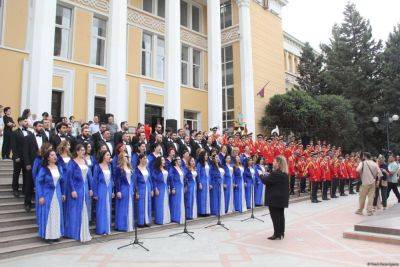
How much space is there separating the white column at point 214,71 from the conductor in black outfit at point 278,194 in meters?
12.4

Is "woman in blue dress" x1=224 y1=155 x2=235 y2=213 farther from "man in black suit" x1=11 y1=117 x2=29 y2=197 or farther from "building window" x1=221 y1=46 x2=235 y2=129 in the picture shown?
"building window" x1=221 y1=46 x2=235 y2=129

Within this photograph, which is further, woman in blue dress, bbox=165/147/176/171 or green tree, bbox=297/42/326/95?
green tree, bbox=297/42/326/95

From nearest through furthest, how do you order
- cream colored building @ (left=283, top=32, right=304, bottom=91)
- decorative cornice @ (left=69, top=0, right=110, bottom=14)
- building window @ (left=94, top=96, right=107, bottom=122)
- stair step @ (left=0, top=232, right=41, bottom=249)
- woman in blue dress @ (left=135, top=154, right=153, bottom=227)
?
stair step @ (left=0, top=232, right=41, bottom=249) → woman in blue dress @ (left=135, top=154, right=153, bottom=227) → decorative cornice @ (left=69, top=0, right=110, bottom=14) → building window @ (left=94, top=96, right=107, bottom=122) → cream colored building @ (left=283, top=32, right=304, bottom=91)

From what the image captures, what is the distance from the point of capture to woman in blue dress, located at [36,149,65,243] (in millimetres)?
6840

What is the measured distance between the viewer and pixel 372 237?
296 inches

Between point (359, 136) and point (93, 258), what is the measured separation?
31.0m

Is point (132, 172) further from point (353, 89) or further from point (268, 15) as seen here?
point (353, 89)

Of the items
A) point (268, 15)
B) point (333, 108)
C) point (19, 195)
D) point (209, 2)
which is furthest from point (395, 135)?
point (19, 195)

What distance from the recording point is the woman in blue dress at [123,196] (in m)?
8.09

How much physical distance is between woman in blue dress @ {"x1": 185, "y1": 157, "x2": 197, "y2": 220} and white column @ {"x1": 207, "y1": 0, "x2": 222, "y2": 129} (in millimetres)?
10344

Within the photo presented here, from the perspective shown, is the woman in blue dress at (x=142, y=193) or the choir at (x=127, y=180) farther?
the woman in blue dress at (x=142, y=193)

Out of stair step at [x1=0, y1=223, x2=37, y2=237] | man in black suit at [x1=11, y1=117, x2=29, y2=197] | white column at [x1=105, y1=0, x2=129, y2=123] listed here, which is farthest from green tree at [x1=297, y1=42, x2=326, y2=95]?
stair step at [x1=0, y1=223, x2=37, y2=237]

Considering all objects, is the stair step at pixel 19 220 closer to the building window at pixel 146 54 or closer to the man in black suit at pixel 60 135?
the man in black suit at pixel 60 135

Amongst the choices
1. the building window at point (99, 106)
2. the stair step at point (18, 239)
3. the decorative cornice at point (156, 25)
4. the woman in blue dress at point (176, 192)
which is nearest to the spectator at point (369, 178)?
the woman in blue dress at point (176, 192)
